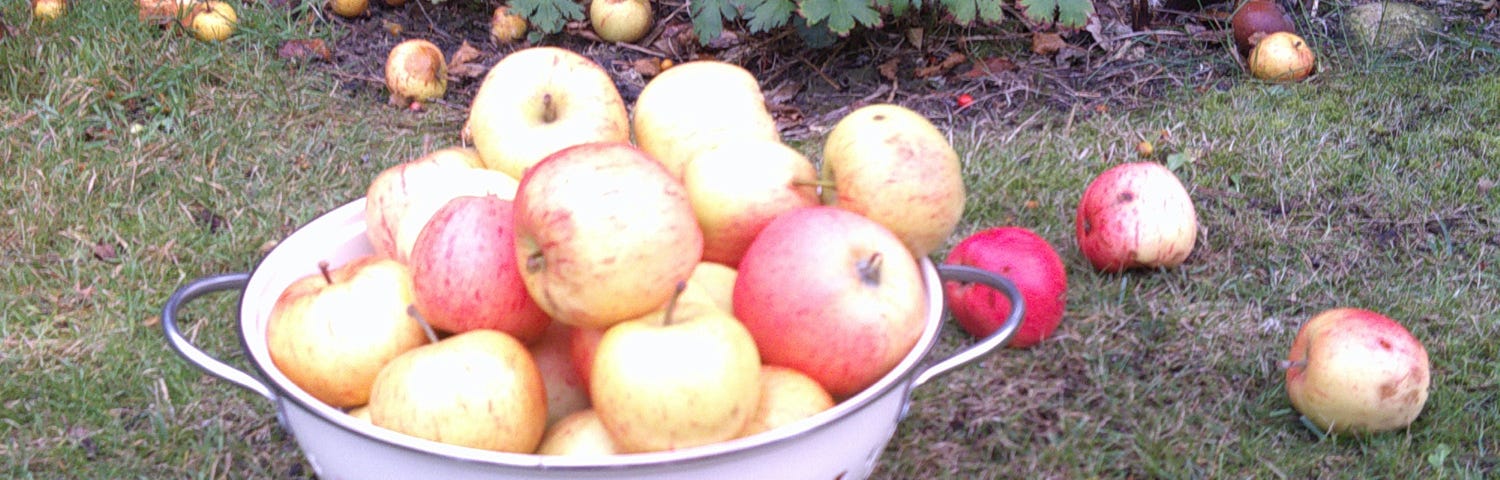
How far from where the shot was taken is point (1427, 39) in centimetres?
439

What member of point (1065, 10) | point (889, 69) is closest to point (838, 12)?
point (889, 69)

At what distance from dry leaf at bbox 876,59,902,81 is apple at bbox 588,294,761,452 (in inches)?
115

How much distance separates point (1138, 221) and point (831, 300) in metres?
1.58

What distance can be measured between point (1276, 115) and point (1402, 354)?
178cm

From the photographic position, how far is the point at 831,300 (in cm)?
147

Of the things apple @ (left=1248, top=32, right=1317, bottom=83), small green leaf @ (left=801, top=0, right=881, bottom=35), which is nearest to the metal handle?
small green leaf @ (left=801, top=0, right=881, bottom=35)

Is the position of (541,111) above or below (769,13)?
above

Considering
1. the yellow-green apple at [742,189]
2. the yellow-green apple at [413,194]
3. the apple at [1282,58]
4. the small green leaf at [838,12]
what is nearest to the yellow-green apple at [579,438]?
the yellow-green apple at [742,189]

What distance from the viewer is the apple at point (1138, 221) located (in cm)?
282

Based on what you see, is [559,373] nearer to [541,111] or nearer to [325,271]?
[325,271]

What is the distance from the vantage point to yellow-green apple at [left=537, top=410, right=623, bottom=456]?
142 cm

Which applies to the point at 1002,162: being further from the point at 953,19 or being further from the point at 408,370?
the point at 408,370

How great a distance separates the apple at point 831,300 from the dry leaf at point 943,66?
277 centimetres

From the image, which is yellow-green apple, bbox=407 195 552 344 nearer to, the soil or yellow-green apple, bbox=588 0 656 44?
the soil
